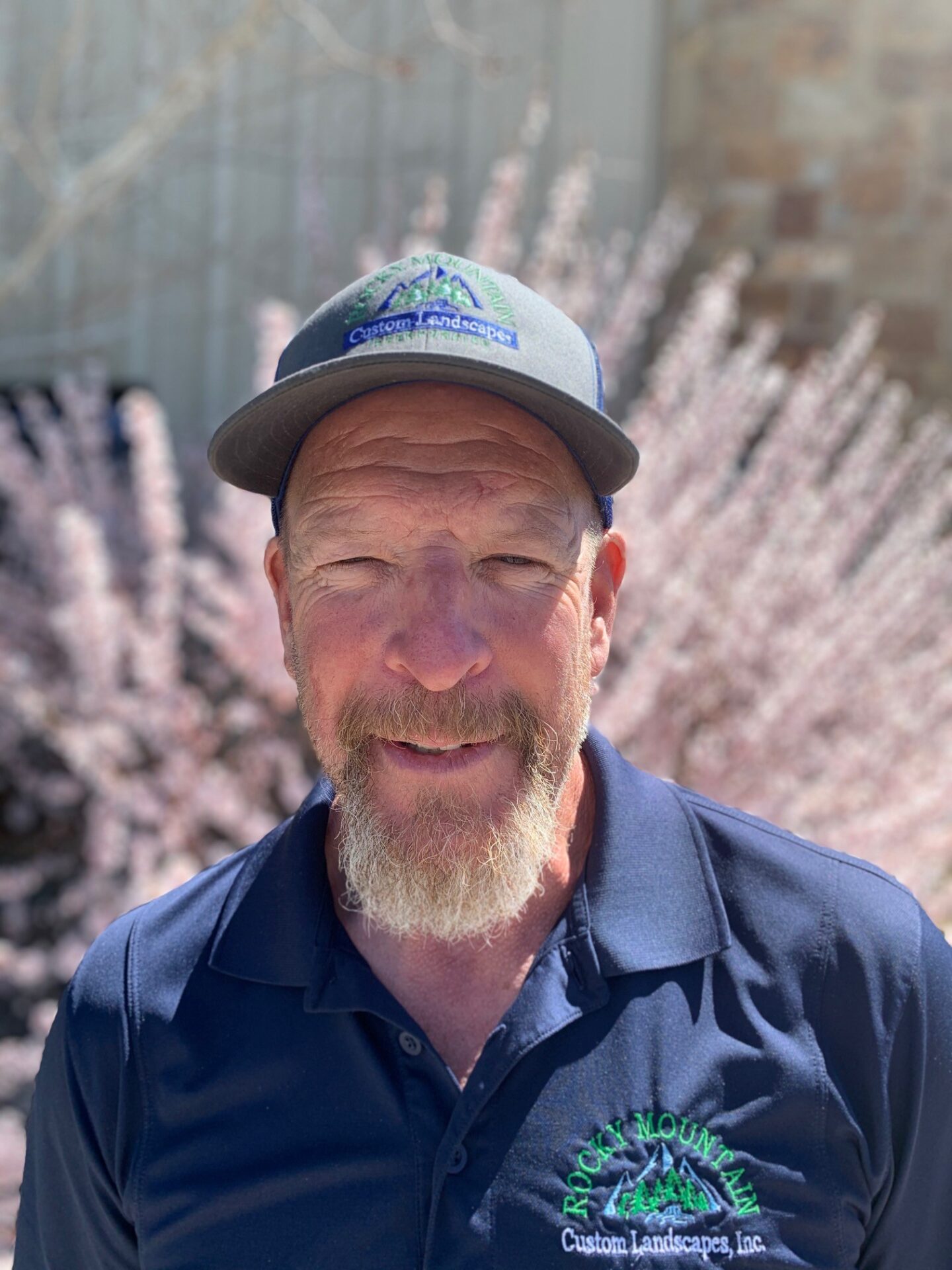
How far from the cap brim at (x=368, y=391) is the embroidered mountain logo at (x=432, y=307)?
35mm

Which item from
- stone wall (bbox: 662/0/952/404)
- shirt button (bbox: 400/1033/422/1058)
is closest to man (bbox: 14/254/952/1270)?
shirt button (bbox: 400/1033/422/1058)

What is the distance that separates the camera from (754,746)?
3.42 meters

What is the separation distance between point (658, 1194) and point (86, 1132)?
2.01 feet

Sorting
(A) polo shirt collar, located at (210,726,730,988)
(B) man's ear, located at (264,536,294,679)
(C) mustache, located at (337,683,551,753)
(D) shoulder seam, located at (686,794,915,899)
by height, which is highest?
(B) man's ear, located at (264,536,294,679)

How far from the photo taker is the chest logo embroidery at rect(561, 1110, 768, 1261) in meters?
1.31

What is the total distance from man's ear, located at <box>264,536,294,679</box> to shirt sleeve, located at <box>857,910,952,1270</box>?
0.81 meters

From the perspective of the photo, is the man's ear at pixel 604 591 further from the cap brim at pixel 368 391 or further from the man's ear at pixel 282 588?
the man's ear at pixel 282 588

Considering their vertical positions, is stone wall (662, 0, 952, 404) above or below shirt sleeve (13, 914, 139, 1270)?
above

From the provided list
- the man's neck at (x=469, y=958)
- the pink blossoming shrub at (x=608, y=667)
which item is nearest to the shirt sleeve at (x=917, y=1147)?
the man's neck at (x=469, y=958)

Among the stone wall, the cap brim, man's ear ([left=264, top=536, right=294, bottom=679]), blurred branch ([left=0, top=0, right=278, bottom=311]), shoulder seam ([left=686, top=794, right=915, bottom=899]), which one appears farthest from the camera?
the stone wall

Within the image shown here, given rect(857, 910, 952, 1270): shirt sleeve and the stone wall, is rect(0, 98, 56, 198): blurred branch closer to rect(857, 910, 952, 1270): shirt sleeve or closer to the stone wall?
the stone wall

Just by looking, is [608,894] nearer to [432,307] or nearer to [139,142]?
[432,307]

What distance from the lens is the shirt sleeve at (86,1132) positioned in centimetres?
143

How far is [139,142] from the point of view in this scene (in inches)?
158
